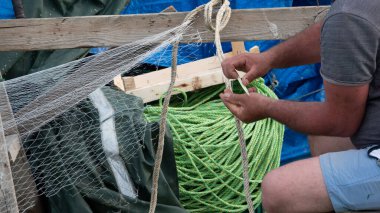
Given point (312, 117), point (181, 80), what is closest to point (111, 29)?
point (312, 117)

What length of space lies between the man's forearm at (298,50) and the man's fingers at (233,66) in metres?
0.14

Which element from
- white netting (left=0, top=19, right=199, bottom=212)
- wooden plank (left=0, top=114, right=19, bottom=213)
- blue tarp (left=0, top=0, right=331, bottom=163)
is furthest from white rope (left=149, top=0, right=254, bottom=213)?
blue tarp (left=0, top=0, right=331, bottom=163)

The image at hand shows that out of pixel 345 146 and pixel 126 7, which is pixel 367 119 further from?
pixel 126 7

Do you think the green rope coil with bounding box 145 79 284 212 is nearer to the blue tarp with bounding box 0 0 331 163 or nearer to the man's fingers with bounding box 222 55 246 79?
the blue tarp with bounding box 0 0 331 163

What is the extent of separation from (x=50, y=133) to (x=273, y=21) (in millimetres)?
1124

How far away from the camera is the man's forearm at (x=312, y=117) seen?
2.23 meters

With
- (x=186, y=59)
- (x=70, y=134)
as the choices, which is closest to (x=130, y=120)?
(x=70, y=134)

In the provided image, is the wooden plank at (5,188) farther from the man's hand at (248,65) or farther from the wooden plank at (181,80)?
the wooden plank at (181,80)

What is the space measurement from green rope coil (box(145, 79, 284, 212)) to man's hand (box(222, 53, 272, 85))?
0.98 metres

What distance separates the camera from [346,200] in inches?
87.5

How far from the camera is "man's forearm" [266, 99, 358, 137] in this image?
2.23 metres

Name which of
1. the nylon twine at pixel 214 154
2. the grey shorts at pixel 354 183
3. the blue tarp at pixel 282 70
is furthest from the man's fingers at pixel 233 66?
the blue tarp at pixel 282 70

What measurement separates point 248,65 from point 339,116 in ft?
2.08

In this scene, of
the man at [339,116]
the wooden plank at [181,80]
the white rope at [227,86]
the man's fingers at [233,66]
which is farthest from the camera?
the wooden plank at [181,80]
